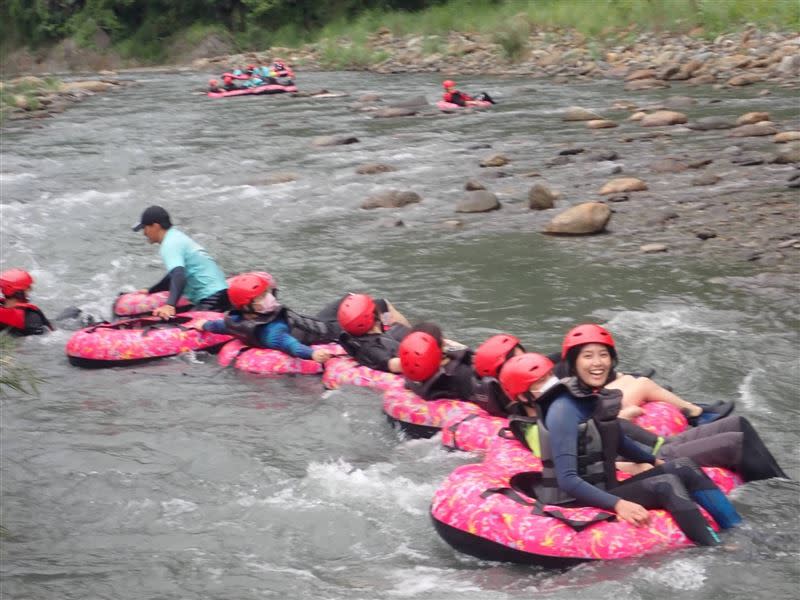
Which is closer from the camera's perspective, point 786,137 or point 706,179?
point 706,179

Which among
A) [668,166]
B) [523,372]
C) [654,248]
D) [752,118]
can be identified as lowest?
[654,248]

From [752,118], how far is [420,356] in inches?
485

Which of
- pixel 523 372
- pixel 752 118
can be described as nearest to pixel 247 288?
pixel 523 372

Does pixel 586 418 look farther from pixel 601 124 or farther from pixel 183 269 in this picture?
pixel 601 124

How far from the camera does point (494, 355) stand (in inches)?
282

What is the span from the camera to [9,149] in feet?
73.3

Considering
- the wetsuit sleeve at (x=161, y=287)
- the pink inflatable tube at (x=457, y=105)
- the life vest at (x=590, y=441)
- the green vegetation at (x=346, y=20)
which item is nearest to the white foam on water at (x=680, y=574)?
the life vest at (x=590, y=441)

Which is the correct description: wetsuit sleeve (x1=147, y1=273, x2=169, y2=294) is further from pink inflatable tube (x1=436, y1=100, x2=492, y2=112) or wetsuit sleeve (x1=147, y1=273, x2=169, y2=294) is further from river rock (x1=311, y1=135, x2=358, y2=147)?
pink inflatable tube (x1=436, y1=100, x2=492, y2=112)

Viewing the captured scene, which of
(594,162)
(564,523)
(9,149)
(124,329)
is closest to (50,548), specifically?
(564,523)

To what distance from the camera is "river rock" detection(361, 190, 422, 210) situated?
15.5 m

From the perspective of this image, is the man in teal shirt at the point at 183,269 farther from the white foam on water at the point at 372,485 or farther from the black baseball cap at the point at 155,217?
the white foam on water at the point at 372,485

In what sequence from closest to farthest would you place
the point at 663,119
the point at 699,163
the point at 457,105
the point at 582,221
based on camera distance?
1. the point at 582,221
2. the point at 699,163
3. the point at 663,119
4. the point at 457,105

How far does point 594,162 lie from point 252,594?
1213 cm

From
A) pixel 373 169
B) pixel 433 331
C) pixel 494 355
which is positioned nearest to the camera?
pixel 494 355
